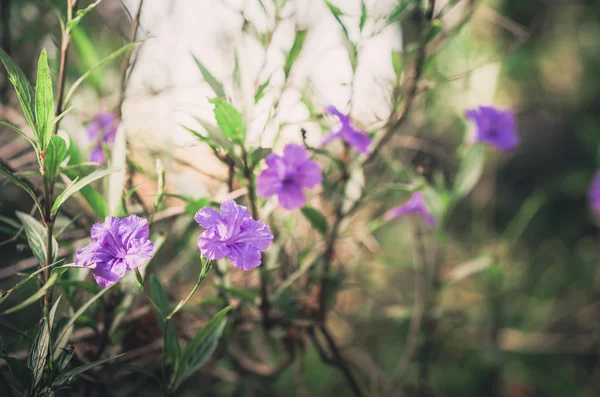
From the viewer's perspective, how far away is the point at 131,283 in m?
0.69

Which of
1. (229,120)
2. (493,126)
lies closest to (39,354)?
(229,120)

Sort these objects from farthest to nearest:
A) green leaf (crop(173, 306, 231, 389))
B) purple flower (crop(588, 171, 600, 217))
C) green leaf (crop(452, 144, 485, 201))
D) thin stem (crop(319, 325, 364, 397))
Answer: purple flower (crop(588, 171, 600, 217))
green leaf (crop(452, 144, 485, 201))
thin stem (crop(319, 325, 364, 397))
green leaf (crop(173, 306, 231, 389))

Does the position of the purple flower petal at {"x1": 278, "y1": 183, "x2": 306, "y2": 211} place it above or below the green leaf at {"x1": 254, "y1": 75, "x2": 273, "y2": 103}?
below

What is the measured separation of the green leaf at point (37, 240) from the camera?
0.55 metres

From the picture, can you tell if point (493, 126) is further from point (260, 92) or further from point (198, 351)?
point (198, 351)

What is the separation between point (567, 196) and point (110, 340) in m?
1.94

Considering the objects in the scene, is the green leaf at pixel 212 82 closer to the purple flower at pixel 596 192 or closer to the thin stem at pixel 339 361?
the thin stem at pixel 339 361

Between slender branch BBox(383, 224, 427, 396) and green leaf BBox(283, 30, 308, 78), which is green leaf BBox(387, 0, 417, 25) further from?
slender branch BBox(383, 224, 427, 396)

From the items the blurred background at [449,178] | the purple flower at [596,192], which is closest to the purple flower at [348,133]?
the blurred background at [449,178]

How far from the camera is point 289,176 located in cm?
68

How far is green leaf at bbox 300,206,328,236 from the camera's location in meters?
0.74

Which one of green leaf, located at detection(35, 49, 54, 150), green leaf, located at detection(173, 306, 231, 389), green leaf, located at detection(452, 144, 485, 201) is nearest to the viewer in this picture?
green leaf, located at detection(35, 49, 54, 150)

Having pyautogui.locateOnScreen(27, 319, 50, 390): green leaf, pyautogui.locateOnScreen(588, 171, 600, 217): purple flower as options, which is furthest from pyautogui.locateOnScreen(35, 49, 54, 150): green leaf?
pyautogui.locateOnScreen(588, 171, 600, 217): purple flower

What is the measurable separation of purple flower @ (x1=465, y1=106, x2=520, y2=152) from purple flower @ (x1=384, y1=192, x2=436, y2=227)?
0.56 ft
